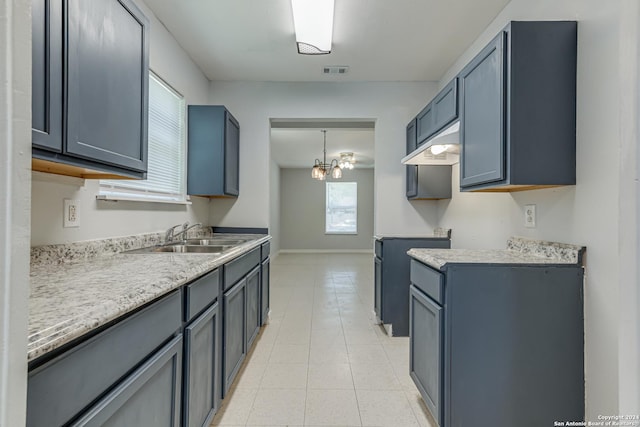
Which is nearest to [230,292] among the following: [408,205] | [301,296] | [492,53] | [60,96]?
[60,96]

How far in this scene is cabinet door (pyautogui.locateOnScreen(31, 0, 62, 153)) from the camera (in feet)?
3.31

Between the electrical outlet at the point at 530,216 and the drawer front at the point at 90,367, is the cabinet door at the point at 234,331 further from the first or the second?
the electrical outlet at the point at 530,216

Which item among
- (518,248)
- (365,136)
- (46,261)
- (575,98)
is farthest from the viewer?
(365,136)

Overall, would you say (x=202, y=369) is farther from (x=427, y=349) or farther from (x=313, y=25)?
(x=313, y=25)

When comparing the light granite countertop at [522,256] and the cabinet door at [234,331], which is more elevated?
the light granite countertop at [522,256]

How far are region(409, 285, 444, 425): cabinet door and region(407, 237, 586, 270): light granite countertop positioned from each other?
23 cm

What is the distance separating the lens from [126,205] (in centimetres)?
214

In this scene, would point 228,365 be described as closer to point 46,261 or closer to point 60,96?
point 46,261

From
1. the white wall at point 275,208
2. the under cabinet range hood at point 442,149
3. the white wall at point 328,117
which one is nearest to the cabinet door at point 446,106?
the under cabinet range hood at point 442,149

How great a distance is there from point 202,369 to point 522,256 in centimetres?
177

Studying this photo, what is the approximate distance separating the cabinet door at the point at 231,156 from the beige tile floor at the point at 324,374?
1.46 metres

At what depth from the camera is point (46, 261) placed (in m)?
1.46

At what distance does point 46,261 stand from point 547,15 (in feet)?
9.58

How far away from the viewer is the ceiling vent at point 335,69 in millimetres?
3280
